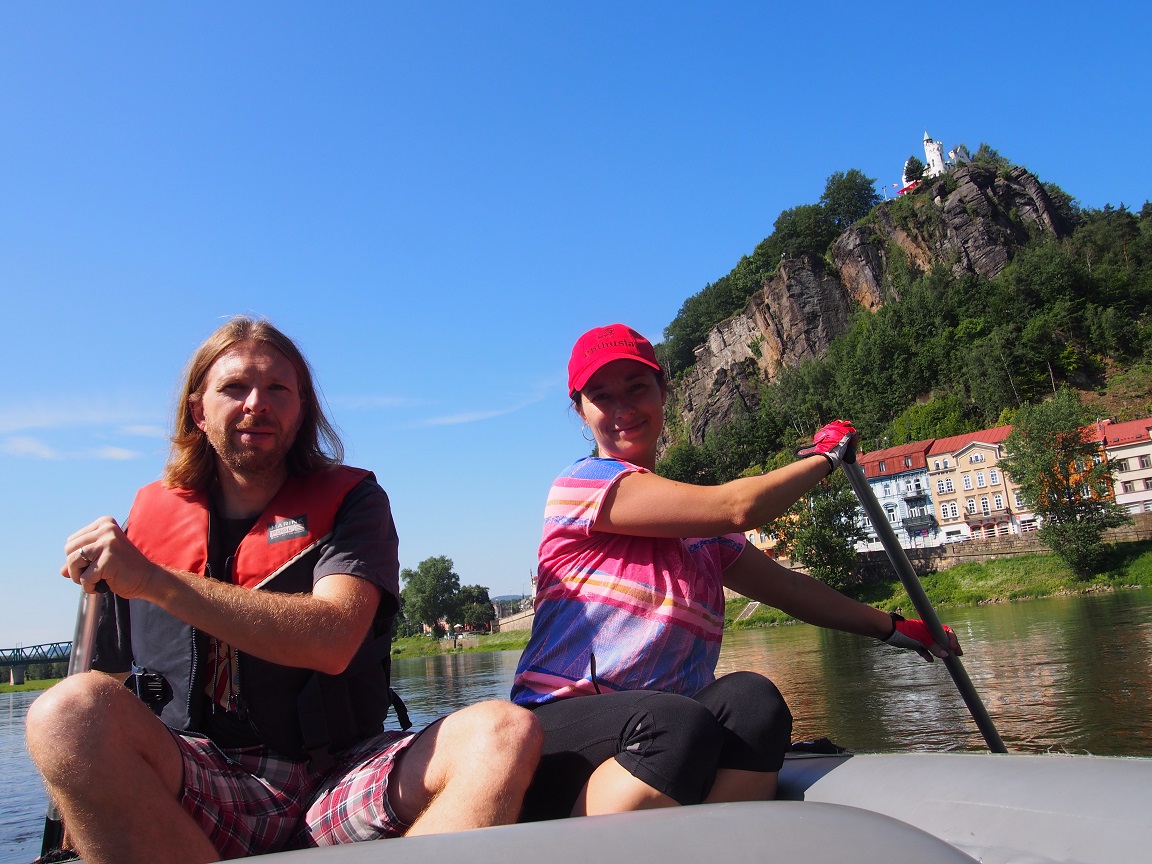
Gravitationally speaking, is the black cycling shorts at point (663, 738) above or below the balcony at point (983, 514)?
below

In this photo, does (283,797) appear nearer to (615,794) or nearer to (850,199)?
(615,794)

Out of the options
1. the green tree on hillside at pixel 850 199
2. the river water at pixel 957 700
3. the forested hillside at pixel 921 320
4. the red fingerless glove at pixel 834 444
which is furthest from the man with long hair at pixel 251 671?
the green tree on hillside at pixel 850 199

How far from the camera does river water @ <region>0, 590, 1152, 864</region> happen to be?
17.4 feet

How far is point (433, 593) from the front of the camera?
86812 millimetres

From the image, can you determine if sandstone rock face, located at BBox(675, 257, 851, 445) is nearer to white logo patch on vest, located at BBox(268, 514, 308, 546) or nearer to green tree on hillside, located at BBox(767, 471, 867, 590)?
green tree on hillside, located at BBox(767, 471, 867, 590)

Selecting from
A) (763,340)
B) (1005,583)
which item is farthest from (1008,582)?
(763,340)

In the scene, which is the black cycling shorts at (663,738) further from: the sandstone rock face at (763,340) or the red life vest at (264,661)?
the sandstone rock face at (763,340)

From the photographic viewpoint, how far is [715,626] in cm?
201

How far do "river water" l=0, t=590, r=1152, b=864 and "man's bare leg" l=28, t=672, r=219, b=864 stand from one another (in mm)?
3594

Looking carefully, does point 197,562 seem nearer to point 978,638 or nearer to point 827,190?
point 978,638

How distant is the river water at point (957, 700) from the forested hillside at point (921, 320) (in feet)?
159

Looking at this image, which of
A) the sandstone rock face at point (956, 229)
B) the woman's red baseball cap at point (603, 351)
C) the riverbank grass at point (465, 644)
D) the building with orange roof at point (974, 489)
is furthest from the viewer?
the sandstone rock face at point (956, 229)

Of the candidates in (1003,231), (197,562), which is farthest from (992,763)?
(1003,231)

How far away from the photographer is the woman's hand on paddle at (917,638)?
2.69 metres
